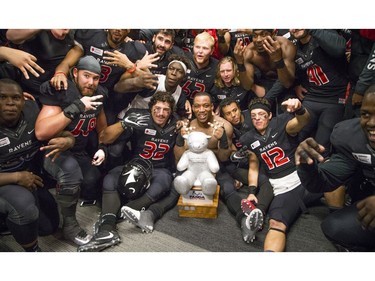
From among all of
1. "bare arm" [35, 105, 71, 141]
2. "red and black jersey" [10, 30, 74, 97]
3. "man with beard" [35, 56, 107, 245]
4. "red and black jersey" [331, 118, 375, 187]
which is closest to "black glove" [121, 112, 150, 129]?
"man with beard" [35, 56, 107, 245]

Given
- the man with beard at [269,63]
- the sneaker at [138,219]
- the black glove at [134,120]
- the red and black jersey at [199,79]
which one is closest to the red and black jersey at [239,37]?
the man with beard at [269,63]

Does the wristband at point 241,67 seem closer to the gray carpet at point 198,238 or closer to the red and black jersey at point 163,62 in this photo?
the red and black jersey at point 163,62

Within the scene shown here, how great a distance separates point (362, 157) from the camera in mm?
1797

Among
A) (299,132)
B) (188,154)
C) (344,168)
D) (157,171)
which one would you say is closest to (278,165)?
(299,132)

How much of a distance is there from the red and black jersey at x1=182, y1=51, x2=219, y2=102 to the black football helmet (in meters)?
0.45

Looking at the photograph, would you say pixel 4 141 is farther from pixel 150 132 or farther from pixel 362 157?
pixel 362 157

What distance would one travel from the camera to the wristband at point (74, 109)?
6.30 ft

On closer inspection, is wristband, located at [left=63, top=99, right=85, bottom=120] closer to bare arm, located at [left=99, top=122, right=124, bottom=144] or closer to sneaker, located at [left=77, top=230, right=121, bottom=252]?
bare arm, located at [left=99, top=122, right=124, bottom=144]

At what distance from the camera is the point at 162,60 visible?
2.11 metres

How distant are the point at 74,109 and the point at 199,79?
663 millimetres

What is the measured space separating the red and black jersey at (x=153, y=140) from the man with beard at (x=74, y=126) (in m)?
0.18

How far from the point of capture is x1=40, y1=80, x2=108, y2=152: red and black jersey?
1946 millimetres

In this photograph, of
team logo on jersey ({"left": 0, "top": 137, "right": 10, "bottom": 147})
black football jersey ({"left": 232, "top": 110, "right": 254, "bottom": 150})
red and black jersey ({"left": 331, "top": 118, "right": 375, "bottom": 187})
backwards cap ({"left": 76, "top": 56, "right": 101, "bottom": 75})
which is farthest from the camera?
black football jersey ({"left": 232, "top": 110, "right": 254, "bottom": 150})

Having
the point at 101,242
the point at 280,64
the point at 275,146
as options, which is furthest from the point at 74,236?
the point at 280,64
